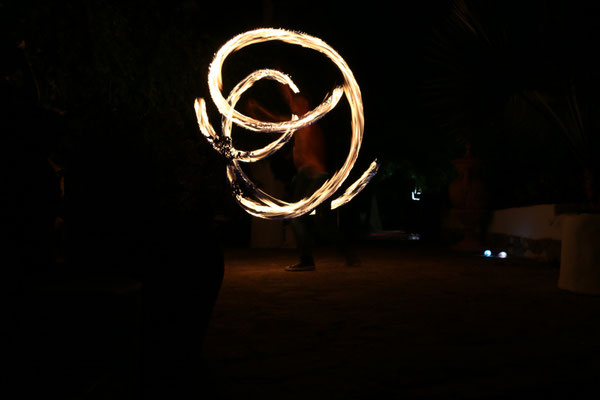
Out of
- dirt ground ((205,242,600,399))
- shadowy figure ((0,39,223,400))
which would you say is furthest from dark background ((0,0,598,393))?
dirt ground ((205,242,600,399))

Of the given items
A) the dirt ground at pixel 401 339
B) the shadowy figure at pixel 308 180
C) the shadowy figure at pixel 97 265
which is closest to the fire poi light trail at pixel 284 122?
the shadowy figure at pixel 308 180

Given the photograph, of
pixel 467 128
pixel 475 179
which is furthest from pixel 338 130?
pixel 467 128

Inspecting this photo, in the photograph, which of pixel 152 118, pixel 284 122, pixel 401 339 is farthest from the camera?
pixel 284 122

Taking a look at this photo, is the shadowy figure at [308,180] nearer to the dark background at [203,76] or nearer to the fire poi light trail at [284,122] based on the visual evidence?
the fire poi light trail at [284,122]

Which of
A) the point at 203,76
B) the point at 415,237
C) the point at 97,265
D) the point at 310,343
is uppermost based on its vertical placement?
the point at 203,76

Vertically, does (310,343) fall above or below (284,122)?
below

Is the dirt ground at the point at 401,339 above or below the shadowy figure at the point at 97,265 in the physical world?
below

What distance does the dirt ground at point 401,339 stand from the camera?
10.3ft

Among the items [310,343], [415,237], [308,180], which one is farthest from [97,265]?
[415,237]

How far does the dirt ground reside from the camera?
10.3 feet

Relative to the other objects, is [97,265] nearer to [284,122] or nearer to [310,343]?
[310,343]

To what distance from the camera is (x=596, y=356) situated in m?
3.69

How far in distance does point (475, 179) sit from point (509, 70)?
251 inches

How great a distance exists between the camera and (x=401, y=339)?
13.8 feet
